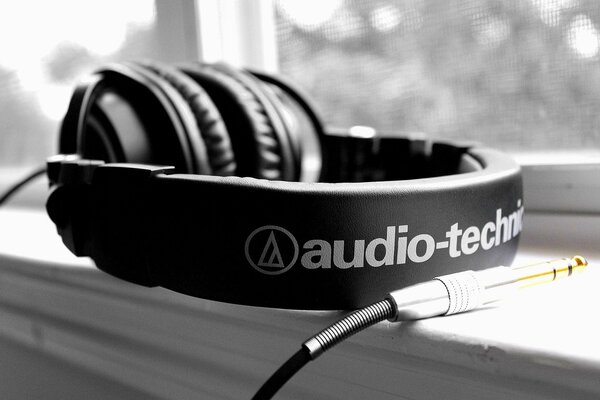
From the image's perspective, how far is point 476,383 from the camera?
378 millimetres

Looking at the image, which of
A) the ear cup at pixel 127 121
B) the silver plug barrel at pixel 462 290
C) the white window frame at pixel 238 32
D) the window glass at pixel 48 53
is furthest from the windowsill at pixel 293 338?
the window glass at pixel 48 53

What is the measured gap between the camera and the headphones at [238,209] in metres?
0.41

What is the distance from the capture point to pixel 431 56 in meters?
0.80

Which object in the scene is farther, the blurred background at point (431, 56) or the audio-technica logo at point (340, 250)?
the blurred background at point (431, 56)

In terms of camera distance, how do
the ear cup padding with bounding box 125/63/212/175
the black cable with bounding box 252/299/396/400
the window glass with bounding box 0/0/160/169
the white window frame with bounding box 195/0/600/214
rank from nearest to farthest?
the black cable with bounding box 252/299/396/400
the ear cup padding with bounding box 125/63/212/175
the white window frame with bounding box 195/0/600/214
the window glass with bounding box 0/0/160/169

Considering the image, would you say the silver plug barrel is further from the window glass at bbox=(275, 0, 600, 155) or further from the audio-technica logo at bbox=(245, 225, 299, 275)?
the window glass at bbox=(275, 0, 600, 155)

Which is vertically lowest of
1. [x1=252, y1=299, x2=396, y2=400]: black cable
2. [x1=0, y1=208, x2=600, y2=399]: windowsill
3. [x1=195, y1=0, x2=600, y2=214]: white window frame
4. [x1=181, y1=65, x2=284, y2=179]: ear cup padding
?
[x1=0, y1=208, x2=600, y2=399]: windowsill

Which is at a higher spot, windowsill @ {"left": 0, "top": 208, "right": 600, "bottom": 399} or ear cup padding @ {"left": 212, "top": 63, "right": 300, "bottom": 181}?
ear cup padding @ {"left": 212, "top": 63, "right": 300, "bottom": 181}

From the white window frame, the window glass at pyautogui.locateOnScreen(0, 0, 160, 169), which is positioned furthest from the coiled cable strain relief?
the window glass at pyautogui.locateOnScreen(0, 0, 160, 169)

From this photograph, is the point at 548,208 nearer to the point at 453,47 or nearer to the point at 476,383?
the point at 453,47

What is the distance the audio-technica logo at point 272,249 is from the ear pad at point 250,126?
207 millimetres

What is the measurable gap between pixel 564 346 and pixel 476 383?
5 centimetres

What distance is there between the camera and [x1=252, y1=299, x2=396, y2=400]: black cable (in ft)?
1.13

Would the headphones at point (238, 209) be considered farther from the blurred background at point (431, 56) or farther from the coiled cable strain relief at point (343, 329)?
the blurred background at point (431, 56)
